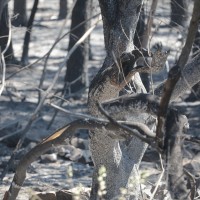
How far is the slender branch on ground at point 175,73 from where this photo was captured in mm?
5156

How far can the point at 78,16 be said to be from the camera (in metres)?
17.3

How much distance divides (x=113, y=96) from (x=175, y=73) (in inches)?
84.4

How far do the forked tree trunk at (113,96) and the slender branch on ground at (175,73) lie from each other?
5.59 ft

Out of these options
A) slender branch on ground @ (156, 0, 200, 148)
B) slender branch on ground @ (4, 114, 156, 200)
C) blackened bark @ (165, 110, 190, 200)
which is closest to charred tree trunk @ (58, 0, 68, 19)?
slender branch on ground @ (4, 114, 156, 200)

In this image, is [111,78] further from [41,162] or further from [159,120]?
[41,162]

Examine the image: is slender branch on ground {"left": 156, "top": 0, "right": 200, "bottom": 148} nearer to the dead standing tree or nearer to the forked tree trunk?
the dead standing tree

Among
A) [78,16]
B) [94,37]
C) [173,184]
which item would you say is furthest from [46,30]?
[173,184]

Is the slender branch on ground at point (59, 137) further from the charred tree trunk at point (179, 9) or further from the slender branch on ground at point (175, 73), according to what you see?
the charred tree trunk at point (179, 9)

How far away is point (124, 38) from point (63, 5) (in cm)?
2145

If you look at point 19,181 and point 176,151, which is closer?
point 176,151

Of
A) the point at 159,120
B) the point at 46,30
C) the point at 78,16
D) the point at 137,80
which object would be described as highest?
the point at 159,120

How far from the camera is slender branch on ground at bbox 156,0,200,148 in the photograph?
5156 millimetres

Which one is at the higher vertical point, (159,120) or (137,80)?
(159,120)

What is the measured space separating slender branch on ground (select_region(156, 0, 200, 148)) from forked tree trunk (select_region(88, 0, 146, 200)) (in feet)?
5.59
